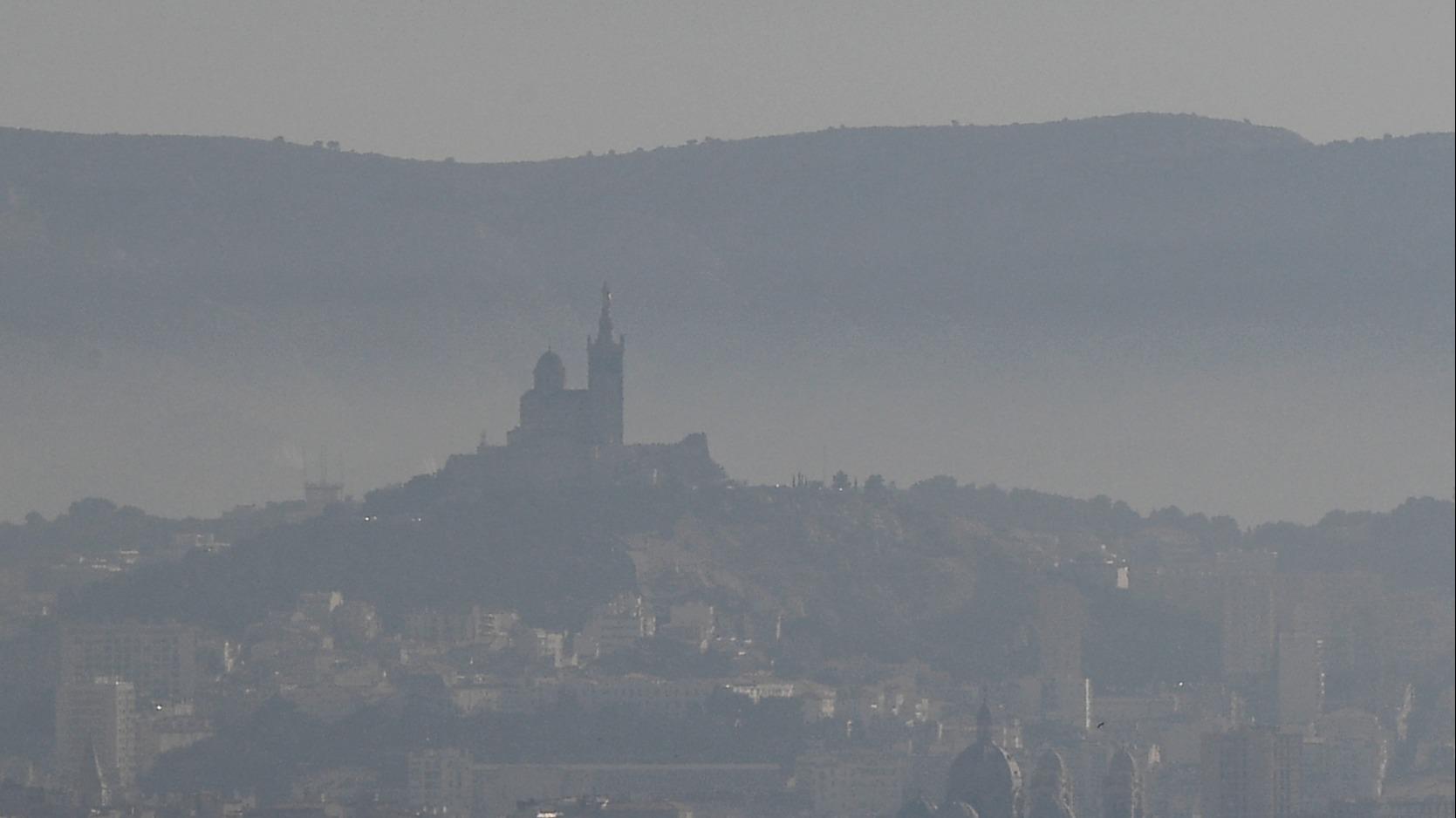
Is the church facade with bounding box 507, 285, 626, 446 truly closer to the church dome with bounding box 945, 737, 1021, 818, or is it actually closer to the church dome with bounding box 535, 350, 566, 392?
the church dome with bounding box 535, 350, 566, 392

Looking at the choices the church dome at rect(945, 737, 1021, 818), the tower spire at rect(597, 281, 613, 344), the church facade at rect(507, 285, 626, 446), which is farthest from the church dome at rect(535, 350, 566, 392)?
the church dome at rect(945, 737, 1021, 818)

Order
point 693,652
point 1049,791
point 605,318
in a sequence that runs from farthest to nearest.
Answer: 1. point 605,318
2. point 693,652
3. point 1049,791


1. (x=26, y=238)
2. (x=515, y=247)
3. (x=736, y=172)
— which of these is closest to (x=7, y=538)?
(x=26, y=238)

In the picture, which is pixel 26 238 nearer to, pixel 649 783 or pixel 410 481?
pixel 410 481

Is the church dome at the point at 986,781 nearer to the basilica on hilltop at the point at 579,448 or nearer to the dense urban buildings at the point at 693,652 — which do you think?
the dense urban buildings at the point at 693,652

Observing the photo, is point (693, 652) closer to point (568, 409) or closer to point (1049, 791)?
point (568, 409)

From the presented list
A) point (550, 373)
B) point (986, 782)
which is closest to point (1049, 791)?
point (986, 782)
